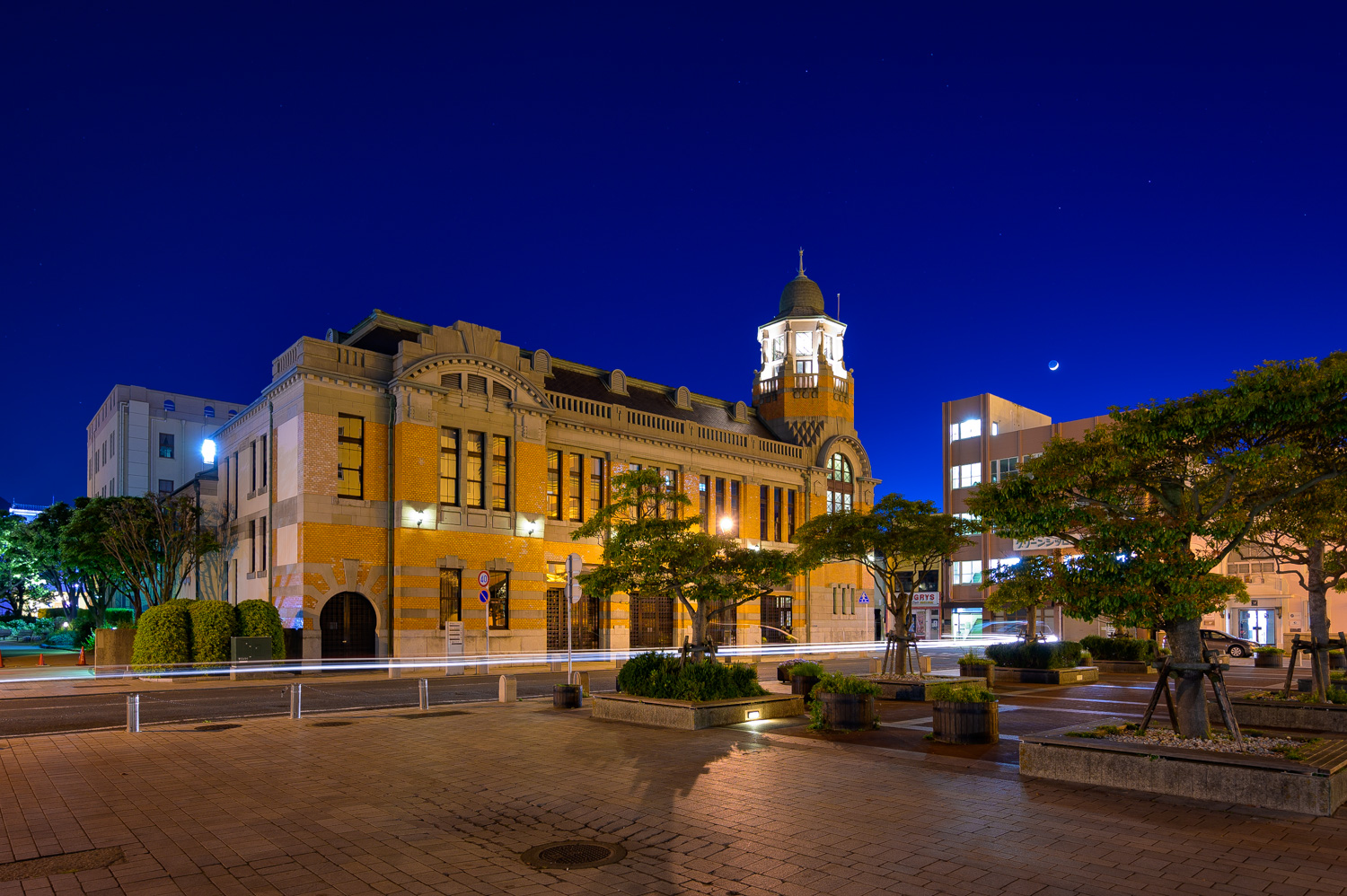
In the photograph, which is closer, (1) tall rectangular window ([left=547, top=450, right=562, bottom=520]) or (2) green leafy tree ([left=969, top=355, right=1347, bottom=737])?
(2) green leafy tree ([left=969, top=355, right=1347, bottom=737])

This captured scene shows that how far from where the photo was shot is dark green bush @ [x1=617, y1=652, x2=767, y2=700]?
57.5ft

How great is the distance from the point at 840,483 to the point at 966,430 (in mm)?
19811

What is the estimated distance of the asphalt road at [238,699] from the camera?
1916 cm

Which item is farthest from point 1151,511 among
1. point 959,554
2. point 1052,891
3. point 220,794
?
point 959,554

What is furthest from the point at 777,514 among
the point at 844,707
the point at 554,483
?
the point at 844,707

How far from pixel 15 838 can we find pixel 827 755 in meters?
9.99

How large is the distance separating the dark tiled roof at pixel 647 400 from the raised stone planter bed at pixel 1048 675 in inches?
945

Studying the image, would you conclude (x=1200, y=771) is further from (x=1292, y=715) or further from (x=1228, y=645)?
(x=1228, y=645)

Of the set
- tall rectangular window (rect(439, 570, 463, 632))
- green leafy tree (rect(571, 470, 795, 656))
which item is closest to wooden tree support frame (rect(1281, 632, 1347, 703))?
green leafy tree (rect(571, 470, 795, 656))

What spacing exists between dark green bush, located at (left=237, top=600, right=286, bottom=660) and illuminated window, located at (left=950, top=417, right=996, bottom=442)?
2211 inches

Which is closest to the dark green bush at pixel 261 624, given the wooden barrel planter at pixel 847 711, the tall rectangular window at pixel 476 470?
the tall rectangular window at pixel 476 470

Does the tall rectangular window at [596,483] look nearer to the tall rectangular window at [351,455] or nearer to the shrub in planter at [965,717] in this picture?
the tall rectangular window at [351,455]

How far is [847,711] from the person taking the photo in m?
15.9

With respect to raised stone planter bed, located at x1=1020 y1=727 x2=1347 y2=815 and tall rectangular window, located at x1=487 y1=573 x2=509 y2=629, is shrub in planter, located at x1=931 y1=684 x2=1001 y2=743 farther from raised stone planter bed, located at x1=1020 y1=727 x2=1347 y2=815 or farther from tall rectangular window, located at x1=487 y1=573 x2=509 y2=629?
tall rectangular window, located at x1=487 y1=573 x2=509 y2=629
